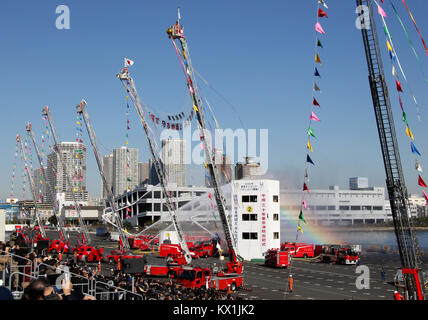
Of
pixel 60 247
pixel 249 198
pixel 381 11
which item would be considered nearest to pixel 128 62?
pixel 249 198

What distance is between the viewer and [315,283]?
1502 inches

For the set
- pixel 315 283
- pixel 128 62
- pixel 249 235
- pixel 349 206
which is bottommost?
pixel 315 283

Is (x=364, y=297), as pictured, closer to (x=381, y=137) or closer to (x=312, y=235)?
(x=381, y=137)

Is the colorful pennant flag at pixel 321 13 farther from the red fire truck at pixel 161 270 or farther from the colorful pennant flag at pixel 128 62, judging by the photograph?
the colorful pennant flag at pixel 128 62

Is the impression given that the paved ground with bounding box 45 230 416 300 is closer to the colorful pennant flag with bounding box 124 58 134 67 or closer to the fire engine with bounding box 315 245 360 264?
the fire engine with bounding box 315 245 360 264

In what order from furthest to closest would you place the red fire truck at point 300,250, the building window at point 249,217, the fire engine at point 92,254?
1. the red fire truck at point 300,250
2. the building window at point 249,217
3. the fire engine at point 92,254

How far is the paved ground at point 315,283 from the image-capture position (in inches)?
1238

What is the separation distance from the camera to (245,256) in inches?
2320

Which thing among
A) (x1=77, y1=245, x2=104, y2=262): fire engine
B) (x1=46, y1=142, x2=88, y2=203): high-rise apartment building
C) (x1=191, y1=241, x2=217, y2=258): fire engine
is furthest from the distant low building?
(x1=77, y1=245, x2=104, y2=262): fire engine

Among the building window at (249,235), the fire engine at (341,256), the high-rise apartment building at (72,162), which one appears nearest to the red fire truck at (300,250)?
the fire engine at (341,256)

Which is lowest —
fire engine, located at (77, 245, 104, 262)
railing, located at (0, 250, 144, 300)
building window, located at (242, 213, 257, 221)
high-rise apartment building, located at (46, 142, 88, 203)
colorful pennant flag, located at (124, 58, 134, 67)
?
fire engine, located at (77, 245, 104, 262)

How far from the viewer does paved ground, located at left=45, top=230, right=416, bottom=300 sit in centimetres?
3144

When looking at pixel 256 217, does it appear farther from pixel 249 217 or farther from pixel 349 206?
pixel 349 206
